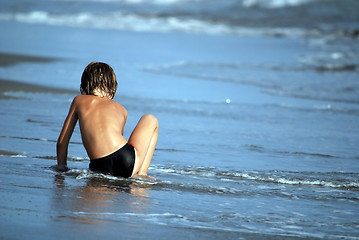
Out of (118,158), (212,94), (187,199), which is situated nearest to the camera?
(187,199)

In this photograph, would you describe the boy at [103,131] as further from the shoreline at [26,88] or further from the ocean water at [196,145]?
the shoreline at [26,88]

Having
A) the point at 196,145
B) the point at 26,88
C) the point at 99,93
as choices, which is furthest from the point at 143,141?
the point at 26,88

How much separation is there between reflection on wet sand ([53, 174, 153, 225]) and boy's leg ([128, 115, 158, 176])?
0.38ft

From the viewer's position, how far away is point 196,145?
5.92 metres

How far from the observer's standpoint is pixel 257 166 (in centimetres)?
514

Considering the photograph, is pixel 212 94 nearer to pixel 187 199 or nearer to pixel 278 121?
pixel 278 121

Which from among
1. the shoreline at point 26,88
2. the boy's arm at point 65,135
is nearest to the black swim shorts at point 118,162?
the boy's arm at point 65,135

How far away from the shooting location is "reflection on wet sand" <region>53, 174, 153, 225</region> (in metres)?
3.36

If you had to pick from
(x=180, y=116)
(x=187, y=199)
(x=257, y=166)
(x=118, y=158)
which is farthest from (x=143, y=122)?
(x=180, y=116)

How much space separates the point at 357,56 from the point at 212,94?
9.00m

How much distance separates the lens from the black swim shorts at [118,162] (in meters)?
4.25

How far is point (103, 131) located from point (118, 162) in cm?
25

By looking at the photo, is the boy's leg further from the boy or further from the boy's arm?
the boy's arm

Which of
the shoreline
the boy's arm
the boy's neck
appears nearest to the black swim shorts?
the boy's arm
